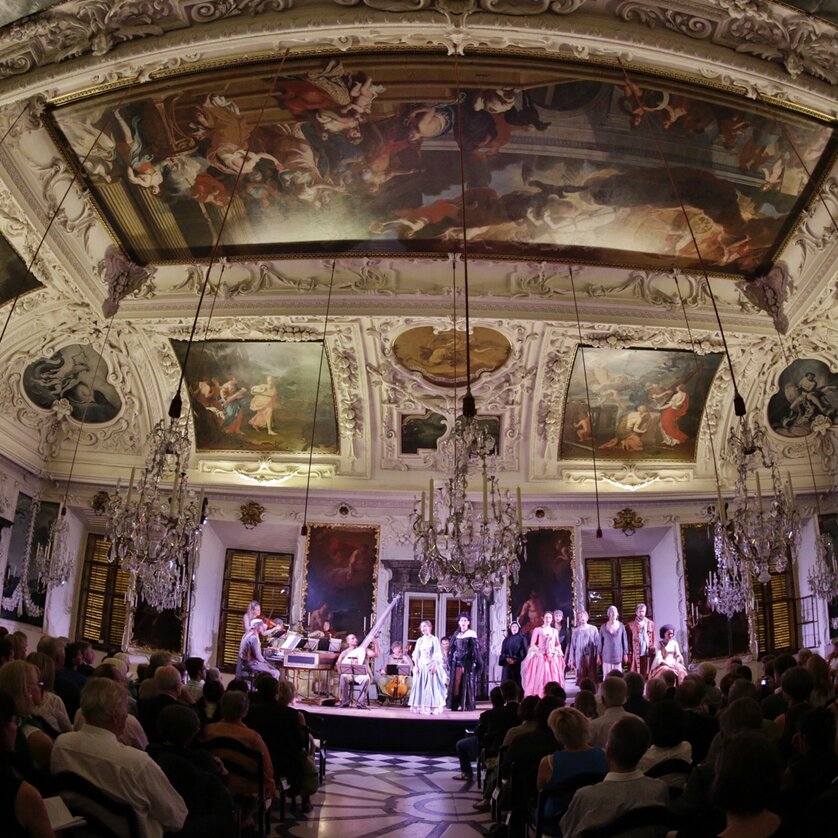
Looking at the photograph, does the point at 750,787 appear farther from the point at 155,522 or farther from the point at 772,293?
the point at 772,293

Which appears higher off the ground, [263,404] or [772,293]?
[772,293]

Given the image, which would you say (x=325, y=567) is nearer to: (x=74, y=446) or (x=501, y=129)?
(x=74, y=446)

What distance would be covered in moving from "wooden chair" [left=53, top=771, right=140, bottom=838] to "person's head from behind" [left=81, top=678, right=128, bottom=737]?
0.27m

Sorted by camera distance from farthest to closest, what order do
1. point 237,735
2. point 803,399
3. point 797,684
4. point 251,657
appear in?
point 803,399, point 251,657, point 237,735, point 797,684

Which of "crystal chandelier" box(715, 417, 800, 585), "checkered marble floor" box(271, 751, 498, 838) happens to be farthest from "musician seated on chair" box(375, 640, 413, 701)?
"crystal chandelier" box(715, 417, 800, 585)

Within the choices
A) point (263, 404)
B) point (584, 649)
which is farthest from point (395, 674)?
point (263, 404)

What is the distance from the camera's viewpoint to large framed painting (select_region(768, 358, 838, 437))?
15867mm

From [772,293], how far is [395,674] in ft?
36.0

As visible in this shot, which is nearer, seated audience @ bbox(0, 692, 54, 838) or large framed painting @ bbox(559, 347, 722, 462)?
seated audience @ bbox(0, 692, 54, 838)

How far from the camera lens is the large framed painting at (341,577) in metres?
18.7

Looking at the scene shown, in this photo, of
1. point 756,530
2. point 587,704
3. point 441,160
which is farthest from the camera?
point 441,160

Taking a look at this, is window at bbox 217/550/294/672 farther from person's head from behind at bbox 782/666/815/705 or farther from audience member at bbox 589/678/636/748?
person's head from behind at bbox 782/666/815/705

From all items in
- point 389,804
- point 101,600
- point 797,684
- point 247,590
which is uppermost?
point 247,590

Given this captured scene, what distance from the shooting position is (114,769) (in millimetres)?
3752
